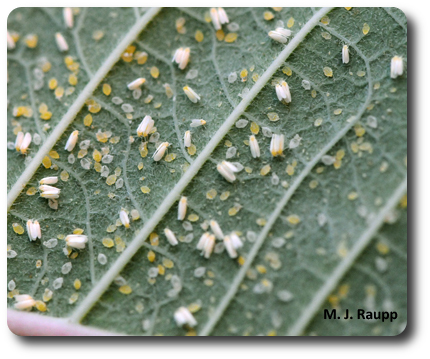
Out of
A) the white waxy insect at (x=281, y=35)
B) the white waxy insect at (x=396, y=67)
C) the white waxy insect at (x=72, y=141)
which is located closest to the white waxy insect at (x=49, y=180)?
the white waxy insect at (x=72, y=141)

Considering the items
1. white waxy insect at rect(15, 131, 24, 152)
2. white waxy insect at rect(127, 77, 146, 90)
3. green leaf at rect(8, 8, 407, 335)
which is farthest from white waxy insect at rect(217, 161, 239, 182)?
white waxy insect at rect(15, 131, 24, 152)

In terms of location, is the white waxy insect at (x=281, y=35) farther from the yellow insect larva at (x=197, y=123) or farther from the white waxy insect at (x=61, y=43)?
the white waxy insect at (x=61, y=43)

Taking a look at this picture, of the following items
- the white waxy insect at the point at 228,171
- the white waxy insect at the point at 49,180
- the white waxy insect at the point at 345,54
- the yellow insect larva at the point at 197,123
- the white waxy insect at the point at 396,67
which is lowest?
the white waxy insect at the point at 49,180

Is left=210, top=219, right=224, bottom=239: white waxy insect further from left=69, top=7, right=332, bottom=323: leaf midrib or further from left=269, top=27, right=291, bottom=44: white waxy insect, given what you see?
left=269, top=27, right=291, bottom=44: white waxy insect

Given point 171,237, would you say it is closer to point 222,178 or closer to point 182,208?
point 182,208

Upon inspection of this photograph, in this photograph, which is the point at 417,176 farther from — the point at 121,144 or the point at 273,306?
the point at 121,144

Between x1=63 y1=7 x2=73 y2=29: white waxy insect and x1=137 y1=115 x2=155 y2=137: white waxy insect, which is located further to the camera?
x1=63 y1=7 x2=73 y2=29: white waxy insect
